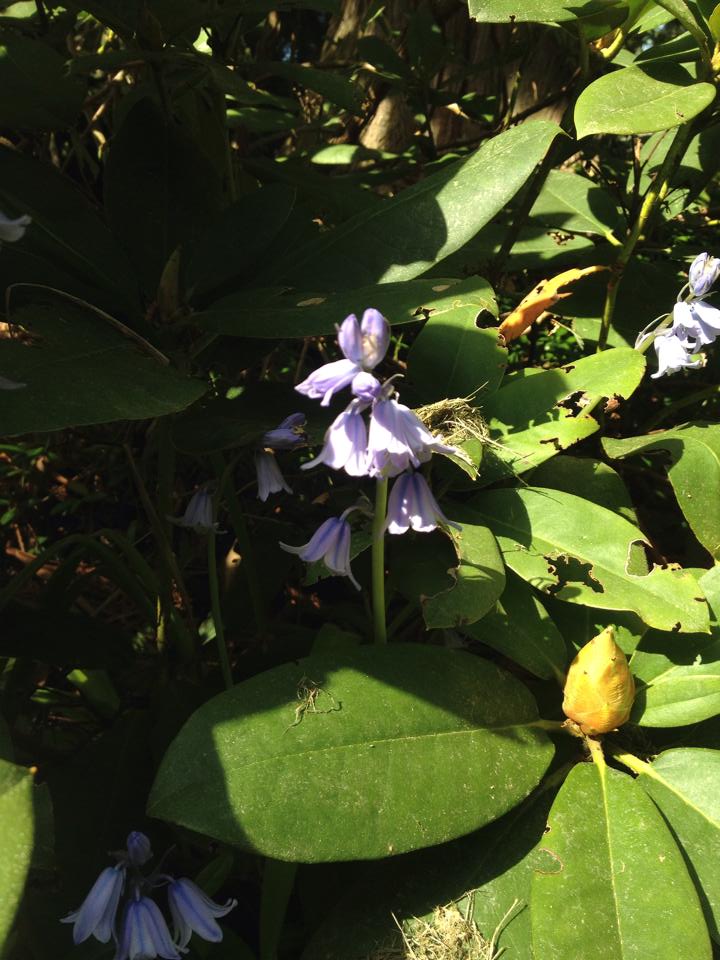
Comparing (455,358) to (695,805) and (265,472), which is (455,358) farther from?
(695,805)

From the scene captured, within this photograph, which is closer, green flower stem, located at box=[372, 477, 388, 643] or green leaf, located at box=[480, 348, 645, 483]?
green flower stem, located at box=[372, 477, 388, 643]

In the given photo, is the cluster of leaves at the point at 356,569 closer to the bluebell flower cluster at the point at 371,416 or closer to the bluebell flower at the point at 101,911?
the bluebell flower at the point at 101,911

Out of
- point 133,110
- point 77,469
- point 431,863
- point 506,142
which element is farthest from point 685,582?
point 77,469

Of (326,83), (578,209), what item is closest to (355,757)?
(326,83)

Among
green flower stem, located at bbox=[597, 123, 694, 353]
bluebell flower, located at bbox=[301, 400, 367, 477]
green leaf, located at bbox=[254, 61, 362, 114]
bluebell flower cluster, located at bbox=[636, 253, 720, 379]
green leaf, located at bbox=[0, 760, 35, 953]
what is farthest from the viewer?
green leaf, located at bbox=[254, 61, 362, 114]

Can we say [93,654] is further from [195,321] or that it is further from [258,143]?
[258,143]

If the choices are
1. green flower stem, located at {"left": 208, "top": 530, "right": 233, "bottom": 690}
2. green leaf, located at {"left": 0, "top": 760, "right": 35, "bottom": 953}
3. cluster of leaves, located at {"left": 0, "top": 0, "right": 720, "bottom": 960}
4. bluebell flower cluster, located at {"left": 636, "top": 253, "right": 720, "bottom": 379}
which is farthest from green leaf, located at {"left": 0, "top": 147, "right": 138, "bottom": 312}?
bluebell flower cluster, located at {"left": 636, "top": 253, "right": 720, "bottom": 379}

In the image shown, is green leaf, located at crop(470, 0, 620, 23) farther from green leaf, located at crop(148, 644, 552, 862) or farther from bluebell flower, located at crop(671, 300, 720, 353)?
green leaf, located at crop(148, 644, 552, 862)
